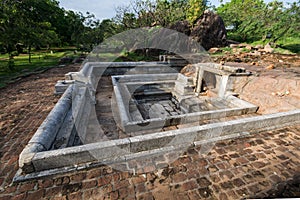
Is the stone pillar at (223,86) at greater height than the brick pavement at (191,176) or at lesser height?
greater

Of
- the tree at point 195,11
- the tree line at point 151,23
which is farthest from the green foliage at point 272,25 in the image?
the tree at point 195,11

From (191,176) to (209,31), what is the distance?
57.8 feet

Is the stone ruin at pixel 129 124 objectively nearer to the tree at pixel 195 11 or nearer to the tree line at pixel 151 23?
the tree line at pixel 151 23

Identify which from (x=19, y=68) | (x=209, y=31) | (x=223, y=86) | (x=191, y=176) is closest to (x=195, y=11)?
(x=209, y=31)

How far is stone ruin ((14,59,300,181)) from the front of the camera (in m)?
2.23

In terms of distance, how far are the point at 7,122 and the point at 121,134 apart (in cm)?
290

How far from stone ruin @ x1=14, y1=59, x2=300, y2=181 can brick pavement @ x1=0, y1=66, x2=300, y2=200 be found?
→ 0.58 ft

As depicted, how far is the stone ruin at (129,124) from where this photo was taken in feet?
7.33

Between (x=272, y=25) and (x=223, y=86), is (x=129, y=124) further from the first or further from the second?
(x=272, y=25)

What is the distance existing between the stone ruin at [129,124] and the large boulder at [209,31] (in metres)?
10.7

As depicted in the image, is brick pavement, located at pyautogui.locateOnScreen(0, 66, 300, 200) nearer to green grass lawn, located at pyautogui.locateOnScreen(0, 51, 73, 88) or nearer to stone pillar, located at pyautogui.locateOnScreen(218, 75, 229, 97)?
stone pillar, located at pyautogui.locateOnScreen(218, 75, 229, 97)

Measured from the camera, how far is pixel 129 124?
11.1 feet

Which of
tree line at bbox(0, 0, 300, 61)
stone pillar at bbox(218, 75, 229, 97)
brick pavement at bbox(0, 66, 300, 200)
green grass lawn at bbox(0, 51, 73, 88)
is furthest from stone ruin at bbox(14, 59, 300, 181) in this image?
tree line at bbox(0, 0, 300, 61)

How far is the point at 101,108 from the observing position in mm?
4898
